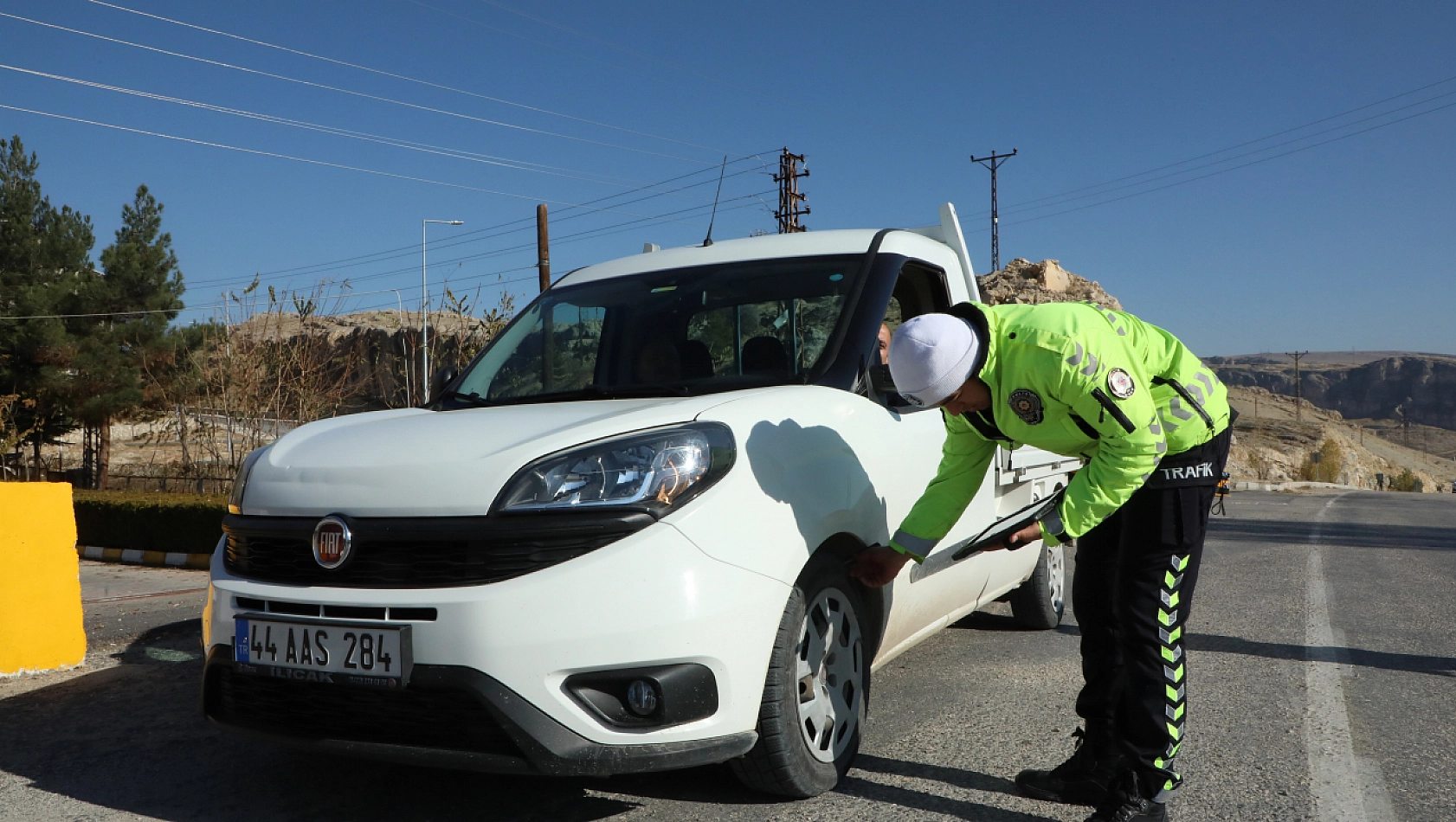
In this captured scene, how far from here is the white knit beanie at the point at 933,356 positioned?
2.77 metres

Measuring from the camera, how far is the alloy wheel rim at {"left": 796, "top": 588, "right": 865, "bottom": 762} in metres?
3.03

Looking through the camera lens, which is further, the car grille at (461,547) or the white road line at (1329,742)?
the white road line at (1329,742)

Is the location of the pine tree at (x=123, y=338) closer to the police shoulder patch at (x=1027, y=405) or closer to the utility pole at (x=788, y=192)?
the utility pole at (x=788, y=192)

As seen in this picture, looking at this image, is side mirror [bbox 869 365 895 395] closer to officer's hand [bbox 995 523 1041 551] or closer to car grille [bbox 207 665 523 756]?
officer's hand [bbox 995 523 1041 551]

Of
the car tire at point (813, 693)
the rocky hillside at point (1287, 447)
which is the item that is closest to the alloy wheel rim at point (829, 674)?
the car tire at point (813, 693)

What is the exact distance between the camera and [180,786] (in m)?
3.39

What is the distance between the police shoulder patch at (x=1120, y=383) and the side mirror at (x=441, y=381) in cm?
248

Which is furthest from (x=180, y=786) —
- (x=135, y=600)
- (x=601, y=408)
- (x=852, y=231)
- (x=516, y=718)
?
(x=135, y=600)

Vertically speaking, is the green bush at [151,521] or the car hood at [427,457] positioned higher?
the car hood at [427,457]

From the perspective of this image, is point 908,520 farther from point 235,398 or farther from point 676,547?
point 235,398

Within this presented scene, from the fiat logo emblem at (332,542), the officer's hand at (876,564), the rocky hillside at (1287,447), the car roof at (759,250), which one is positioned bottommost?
the rocky hillside at (1287,447)

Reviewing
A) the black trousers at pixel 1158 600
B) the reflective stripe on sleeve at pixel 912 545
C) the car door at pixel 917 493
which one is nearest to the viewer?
the black trousers at pixel 1158 600

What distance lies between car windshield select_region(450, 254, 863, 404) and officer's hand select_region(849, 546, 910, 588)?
640mm

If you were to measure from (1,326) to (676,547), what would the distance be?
1337 inches
